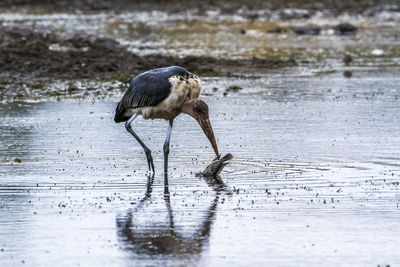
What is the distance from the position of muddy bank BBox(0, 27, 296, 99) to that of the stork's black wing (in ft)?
25.2

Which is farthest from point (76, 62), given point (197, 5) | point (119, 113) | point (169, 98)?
point (197, 5)

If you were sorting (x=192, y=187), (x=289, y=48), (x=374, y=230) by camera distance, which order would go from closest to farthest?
(x=374, y=230), (x=192, y=187), (x=289, y=48)

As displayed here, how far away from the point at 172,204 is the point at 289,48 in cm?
1892

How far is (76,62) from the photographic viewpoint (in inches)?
844

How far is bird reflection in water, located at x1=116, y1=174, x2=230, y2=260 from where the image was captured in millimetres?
7691

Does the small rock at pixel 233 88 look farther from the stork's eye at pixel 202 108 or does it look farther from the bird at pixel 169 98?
the stork's eye at pixel 202 108

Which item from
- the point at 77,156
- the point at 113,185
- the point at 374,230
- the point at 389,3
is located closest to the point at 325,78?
the point at 77,156

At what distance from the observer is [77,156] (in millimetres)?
11977

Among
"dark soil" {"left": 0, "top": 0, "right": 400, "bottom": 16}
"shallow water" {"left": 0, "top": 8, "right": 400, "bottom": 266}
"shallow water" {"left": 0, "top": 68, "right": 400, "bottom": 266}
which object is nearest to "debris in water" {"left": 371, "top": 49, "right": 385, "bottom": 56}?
"shallow water" {"left": 0, "top": 8, "right": 400, "bottom": 266}

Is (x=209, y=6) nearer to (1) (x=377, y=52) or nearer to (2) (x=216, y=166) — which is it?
(1) (x=377, y=52)

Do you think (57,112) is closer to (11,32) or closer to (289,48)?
(11,32)

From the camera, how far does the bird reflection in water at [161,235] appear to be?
7691 mm

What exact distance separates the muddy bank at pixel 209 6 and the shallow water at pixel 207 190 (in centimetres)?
3216

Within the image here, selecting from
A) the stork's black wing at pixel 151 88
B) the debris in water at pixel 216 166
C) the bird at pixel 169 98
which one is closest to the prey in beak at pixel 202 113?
the bird at pixel 169 98
